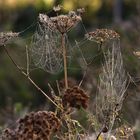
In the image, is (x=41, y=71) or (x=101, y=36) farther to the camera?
(x=41, y=71)

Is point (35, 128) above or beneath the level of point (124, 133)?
above

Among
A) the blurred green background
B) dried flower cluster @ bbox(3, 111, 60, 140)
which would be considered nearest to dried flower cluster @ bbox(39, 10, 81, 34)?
the blurred green background

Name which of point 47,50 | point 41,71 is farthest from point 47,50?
point 41,71

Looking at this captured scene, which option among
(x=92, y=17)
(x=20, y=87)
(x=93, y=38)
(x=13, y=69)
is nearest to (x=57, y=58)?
(x=93, y=38)

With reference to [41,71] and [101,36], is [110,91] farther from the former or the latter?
[41,71]

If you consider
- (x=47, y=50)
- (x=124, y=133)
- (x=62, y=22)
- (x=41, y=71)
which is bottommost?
(x=41, y=71)

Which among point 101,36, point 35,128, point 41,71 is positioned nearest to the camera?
point 35,128

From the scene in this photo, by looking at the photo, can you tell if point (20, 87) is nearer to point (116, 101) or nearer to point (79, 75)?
point (79, 75)

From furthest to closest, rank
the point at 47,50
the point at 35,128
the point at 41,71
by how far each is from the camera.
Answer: the point at 41,71, the point at 47,50, the point at 35,128
